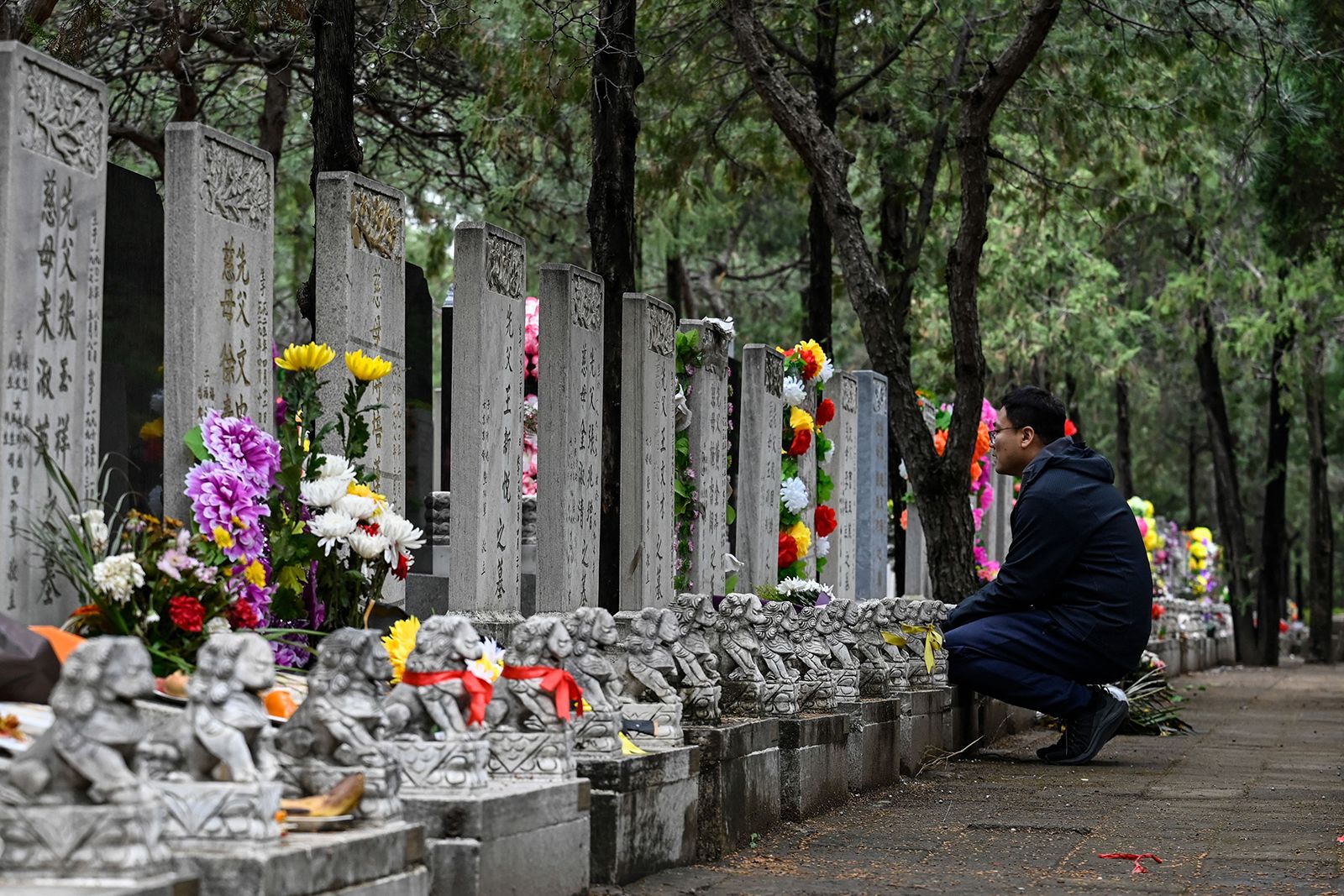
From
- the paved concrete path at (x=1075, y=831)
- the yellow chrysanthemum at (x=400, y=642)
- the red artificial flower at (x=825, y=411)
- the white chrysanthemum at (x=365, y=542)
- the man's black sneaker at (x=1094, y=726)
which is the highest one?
the red artificial flower at (x=825, y=411)

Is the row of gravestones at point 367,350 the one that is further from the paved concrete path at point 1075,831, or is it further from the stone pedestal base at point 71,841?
the stone pedestal base at point 71,841

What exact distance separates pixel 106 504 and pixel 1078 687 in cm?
578

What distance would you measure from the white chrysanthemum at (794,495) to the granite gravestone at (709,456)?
Answer: 0.97 m

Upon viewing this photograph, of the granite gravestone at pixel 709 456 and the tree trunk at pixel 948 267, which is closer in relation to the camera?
the granite gravestone at pixel 709 456

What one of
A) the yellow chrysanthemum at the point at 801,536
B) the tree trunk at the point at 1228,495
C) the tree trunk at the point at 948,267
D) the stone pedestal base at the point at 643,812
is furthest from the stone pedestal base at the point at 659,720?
the tree trunk at the point at 1228,495

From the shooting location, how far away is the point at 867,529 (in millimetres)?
12742

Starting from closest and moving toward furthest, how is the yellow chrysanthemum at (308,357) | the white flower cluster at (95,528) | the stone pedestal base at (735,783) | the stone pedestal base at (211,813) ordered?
the stone pedestal base at (211,813)
the white flower cluster at (95,528)
the yellow chrysanthemum at (308,357)
the stone pedestal base at (735,783)

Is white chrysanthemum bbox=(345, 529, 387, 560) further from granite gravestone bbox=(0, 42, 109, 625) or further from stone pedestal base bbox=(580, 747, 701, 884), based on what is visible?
stone pedestal base bbox=(580, 747, 701, 884)

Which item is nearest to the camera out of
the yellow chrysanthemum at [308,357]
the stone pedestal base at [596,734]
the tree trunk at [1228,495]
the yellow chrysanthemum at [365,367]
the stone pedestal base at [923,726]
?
the stone pedestal base at [596,734]

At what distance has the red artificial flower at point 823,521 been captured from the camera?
11.5 m

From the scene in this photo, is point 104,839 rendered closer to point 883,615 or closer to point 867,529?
point 883,615

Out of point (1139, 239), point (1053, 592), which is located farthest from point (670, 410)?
point (1139, 239)

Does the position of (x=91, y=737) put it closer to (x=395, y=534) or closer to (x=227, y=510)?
(x=227, y=510)

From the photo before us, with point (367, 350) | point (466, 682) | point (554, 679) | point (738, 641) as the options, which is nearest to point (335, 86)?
point (367, 350)
